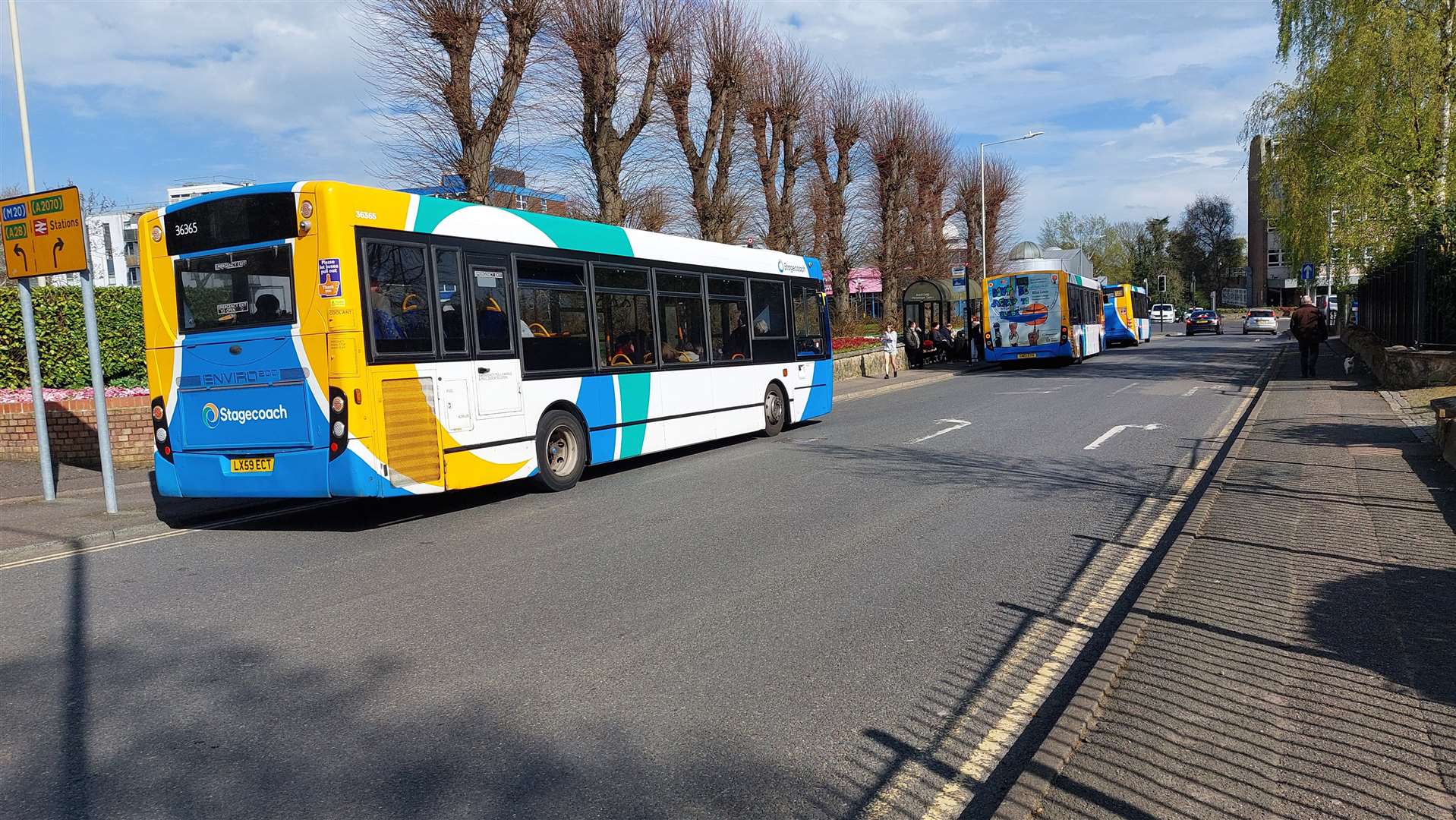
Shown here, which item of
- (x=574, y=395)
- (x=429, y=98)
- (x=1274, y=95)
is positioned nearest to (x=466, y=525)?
(x=574, y=395)

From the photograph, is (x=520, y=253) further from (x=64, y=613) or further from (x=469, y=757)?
(x=469, y=757)

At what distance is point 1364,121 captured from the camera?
21.7 m

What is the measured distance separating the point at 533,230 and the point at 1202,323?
5603 cm

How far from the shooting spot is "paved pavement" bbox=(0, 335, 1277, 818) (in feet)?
11.7

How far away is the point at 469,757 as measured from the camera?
3.75m

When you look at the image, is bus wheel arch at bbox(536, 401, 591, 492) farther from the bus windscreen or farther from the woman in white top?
the bus windscreen

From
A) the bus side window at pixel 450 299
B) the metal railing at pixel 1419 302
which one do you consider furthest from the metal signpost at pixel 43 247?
the metal railing at pixel 1419 302

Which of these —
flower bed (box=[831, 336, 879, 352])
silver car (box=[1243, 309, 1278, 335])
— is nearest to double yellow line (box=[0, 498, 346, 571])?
flower bed (box=[831, 336, 879, 352])

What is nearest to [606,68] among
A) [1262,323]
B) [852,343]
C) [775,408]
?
[775,408]

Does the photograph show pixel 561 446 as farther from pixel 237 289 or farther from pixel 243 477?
pixel 237 289

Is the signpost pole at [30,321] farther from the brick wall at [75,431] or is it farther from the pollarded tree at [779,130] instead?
the pollarded tree at [779,130]

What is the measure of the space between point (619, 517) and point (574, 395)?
7.78ft

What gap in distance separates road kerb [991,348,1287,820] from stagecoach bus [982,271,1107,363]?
76.4ft

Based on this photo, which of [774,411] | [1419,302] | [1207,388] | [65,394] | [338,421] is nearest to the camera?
[338,421]
